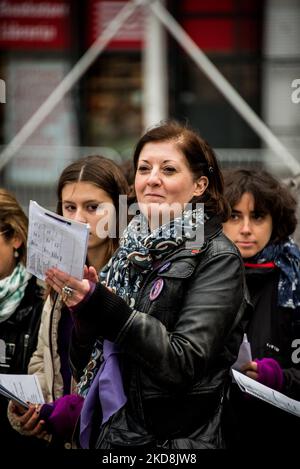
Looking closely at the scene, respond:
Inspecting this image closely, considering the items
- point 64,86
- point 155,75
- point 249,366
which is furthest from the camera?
point 155,75

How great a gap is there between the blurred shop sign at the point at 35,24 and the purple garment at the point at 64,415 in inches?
365

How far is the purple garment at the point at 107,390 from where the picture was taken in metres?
2.67

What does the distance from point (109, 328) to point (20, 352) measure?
1291 mm

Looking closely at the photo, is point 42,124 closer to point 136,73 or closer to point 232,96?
point 136,73

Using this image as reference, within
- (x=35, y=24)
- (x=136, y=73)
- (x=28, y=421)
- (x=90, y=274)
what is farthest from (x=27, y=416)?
(x=35, y=24)

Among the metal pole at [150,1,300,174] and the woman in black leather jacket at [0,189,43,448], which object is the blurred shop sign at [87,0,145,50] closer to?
the metal pole at [150,1,300,174]

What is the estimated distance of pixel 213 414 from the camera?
8.98 ft

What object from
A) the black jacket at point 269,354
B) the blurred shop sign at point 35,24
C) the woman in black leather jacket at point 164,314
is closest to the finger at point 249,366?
the black jacket at point 269,354

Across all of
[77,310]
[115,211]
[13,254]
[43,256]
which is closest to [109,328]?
[77,310]

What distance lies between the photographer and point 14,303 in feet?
12.5

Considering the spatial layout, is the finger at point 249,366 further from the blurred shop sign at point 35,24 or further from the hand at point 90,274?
the blurred shop sign at point 35,24

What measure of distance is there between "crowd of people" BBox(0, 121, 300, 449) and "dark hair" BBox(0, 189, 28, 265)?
34 cm

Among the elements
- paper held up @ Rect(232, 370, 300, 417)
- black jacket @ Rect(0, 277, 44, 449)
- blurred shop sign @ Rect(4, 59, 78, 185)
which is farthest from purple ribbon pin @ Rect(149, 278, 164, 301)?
blurred shop sign @ Rect(4, 59, 78, 185)

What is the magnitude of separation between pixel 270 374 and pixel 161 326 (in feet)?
3.07
